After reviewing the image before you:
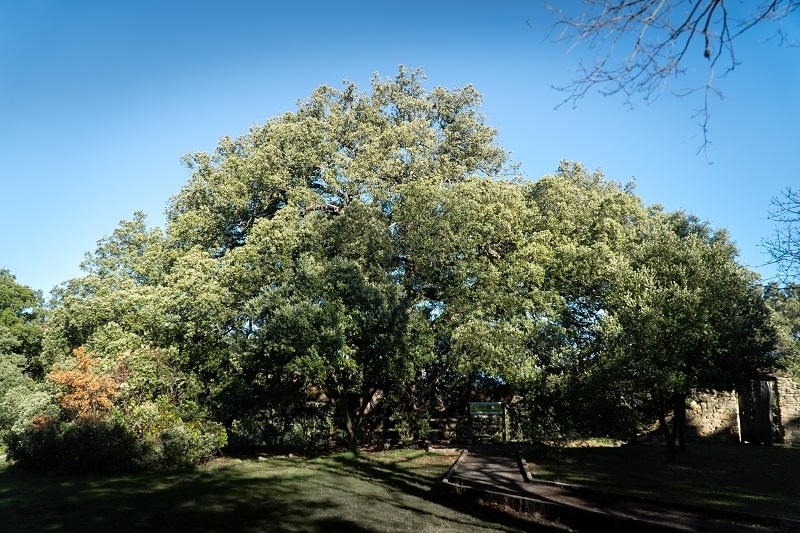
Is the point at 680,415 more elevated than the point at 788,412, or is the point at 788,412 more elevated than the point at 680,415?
the point at 788,412

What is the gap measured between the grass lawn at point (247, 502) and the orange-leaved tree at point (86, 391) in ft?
7.74

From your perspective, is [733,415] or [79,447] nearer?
[79,447]

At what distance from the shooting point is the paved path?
328 inches

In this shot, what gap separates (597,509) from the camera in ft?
31.4

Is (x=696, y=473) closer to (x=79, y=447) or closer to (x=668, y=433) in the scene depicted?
(x=668, y=433)

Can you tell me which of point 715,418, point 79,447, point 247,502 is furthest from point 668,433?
point 79,447

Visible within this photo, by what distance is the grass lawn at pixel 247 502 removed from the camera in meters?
9.09

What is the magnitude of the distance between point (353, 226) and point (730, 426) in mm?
19459

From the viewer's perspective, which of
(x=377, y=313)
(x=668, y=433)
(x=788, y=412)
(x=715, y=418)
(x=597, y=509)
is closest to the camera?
(x=597, y=509)

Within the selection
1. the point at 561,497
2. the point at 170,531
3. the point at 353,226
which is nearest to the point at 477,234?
the point at 353,226

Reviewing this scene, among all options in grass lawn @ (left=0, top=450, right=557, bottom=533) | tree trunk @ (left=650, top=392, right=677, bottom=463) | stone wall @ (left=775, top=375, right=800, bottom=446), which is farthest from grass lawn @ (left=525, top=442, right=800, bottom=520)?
grass lawn @ (left=0, top=450, right=557, bottom=533)

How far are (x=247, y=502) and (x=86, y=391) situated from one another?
9.88 m

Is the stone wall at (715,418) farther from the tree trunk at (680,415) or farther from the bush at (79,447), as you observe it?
the bush at (79,447)

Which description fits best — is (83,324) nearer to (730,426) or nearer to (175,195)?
(175,195)
